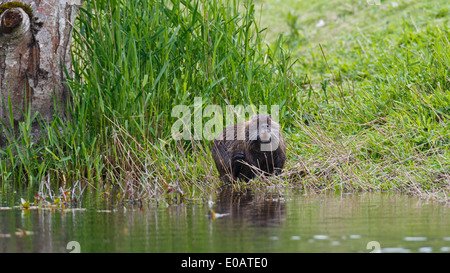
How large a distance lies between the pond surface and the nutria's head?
960 millimetres

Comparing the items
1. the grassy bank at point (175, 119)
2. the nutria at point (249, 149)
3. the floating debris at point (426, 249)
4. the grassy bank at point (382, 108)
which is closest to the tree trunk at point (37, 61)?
the grassy bank at point (175, 119)

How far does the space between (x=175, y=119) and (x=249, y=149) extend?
3.00 ft


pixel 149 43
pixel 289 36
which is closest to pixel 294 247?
pixel 149 43

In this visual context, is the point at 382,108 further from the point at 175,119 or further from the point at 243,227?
the point at 243,227

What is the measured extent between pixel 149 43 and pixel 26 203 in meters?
2.55

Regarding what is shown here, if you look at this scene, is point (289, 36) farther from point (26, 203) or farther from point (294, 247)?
point (294, 247)

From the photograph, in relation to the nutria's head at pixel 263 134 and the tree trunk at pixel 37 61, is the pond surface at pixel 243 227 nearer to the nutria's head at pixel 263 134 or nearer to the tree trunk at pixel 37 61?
the nutria's head at pixel 263 134

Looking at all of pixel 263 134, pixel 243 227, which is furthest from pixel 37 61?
pixel 243 227

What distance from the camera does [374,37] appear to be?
1139cm

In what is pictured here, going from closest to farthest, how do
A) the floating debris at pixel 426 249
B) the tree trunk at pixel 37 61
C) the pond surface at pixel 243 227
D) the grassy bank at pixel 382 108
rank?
the floating debris at pixel 426 249
the pond surface at pixel 243 227
the grassy bank at pixel 382 108
the tree trunk at pixel 37 61

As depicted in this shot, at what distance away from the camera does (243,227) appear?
14.4 ft

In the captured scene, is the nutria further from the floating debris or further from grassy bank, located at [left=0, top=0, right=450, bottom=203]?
the floating debris

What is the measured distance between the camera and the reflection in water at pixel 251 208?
15.4 feet

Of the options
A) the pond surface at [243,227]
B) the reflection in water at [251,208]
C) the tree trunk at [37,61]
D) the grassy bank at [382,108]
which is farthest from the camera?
the tree trunk at [37,61]
